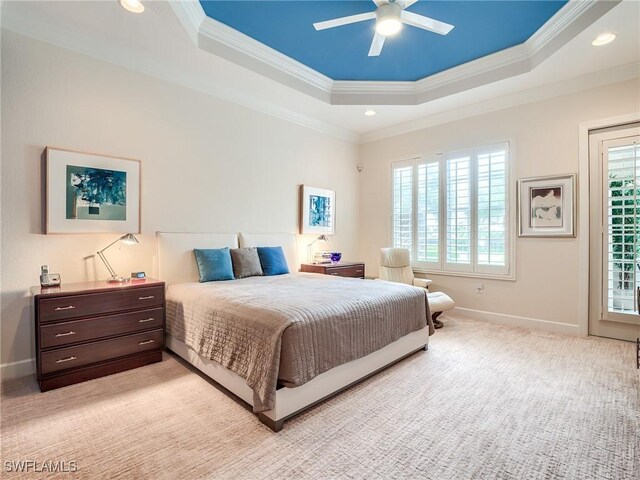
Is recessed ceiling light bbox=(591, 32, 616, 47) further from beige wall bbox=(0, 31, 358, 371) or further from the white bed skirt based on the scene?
beige wall bbox=(0, 31, 358, 371)

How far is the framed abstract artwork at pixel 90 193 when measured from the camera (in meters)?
2.80

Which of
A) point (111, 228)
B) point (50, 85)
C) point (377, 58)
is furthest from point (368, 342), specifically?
point (50, 85)

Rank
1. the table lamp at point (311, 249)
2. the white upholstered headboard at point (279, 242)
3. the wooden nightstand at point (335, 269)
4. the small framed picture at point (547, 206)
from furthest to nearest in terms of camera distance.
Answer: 1. the table lamp at point (311, 249)
2. the wooden nightstand at point (335, 269)
3. the white upholstered headboard at point (279, 242)
4. the small framed picture at point (547, 206)

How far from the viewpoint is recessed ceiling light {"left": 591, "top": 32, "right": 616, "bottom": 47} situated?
2957 mm

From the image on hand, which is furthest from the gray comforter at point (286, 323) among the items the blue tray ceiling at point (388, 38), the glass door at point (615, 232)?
the blue tray ceiling at point (388, 38)

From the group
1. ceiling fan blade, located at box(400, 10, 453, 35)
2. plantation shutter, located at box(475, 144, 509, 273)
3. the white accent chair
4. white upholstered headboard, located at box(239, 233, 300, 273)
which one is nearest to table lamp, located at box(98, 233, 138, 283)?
white upholstered headboard, located at box(239, 233, 300, 273)

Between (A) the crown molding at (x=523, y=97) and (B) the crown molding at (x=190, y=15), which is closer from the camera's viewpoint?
(B) the crown molding at (x=190, y=15)

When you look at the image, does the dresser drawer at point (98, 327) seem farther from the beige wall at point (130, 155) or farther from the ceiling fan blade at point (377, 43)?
the ceiling fan blade at point (377, 43)

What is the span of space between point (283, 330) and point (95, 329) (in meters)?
1.75

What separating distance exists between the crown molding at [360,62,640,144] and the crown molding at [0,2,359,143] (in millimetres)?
1882

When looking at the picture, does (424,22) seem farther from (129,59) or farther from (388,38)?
(129,59)

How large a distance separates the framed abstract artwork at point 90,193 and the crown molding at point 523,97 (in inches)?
158

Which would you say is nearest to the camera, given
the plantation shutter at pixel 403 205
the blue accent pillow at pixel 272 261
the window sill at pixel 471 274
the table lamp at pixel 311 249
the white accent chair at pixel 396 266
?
the blue accent pillow at pixel 272 261

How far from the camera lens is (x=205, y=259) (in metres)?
3.49
